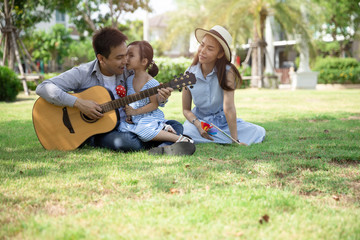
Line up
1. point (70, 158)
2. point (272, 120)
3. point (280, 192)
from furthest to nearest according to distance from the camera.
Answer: point (272, 120) < point (70, 158) < point (280, 192)

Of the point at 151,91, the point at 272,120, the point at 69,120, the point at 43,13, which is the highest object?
the point at 43,13

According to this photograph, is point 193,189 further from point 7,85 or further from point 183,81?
point 7,85

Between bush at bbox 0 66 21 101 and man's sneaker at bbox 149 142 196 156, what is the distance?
8.62m

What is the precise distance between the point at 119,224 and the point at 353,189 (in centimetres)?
175

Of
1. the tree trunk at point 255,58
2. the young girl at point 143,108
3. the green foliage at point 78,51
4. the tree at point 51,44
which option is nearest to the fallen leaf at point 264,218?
the young girl at point 143,108

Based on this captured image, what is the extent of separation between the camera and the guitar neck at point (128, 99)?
12.7 ft

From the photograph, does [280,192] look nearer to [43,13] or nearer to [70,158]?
[70,158]

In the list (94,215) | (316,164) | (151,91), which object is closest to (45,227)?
(94,215)

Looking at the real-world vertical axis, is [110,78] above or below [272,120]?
above

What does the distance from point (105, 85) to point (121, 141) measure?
0.76 metres

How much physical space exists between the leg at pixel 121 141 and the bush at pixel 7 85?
8.03 m

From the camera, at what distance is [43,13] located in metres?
17.4

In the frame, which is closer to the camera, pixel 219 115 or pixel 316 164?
pixel 316 164

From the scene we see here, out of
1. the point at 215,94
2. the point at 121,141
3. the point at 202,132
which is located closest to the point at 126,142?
the point at 121,141
